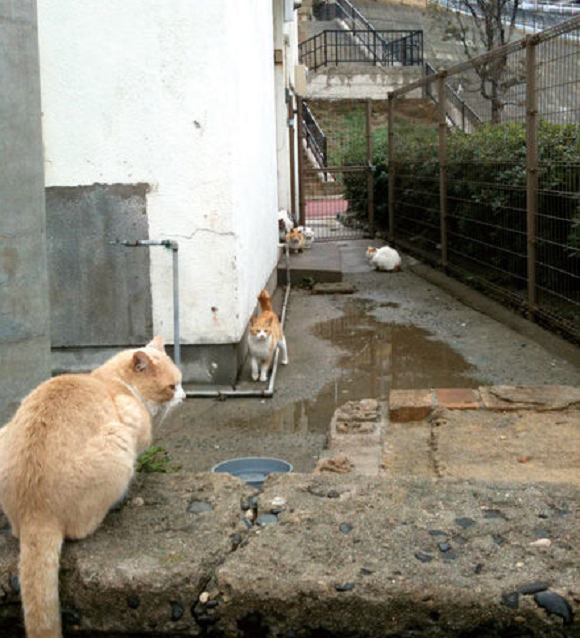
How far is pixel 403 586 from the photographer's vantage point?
8.14 feet

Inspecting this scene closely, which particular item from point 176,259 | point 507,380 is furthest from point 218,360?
point 507,380

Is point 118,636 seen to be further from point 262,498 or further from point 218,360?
point 218,360

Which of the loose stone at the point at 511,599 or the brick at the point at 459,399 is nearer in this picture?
the loose stone at the point at 511,599

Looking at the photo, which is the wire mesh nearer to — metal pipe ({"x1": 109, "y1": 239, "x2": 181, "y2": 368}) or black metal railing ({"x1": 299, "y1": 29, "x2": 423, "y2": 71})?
metal pipe ({"x1": 109, "y1": 239, "x2": 181, "y2": 368})

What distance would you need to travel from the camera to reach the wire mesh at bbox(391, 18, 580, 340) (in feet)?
23.7

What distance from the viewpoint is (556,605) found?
242 cm

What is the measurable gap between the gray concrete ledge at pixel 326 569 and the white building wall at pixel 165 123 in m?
3.53

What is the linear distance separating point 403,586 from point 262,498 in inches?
29.9

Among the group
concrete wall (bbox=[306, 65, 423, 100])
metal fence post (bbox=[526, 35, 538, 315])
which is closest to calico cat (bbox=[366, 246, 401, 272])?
metal fence post (bbox=[526, 35, 538, 315])

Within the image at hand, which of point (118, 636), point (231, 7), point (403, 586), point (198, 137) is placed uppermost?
point (231, 7)

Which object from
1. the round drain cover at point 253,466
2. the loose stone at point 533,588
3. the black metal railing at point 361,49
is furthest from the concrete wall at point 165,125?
the black metal railing at point 361,49

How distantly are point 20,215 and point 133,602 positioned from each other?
1.52m

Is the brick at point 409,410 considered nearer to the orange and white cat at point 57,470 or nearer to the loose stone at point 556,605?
the orange and white cat at point 57,470

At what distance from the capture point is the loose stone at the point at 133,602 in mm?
2582
